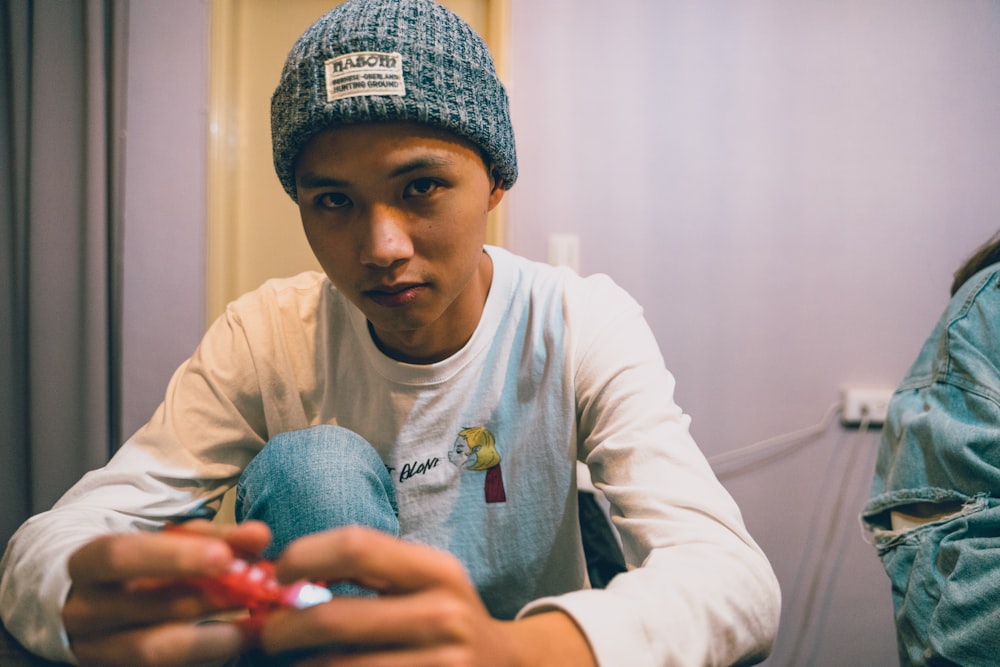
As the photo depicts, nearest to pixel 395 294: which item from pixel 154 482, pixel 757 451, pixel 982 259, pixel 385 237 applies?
pixel 385 237

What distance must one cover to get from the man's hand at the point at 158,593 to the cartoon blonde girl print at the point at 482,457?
480mm

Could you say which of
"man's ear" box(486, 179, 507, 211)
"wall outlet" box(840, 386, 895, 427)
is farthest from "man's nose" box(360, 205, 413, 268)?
"wall outlet" box(840, 386, 895, 427)

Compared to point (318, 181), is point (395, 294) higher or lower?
lower

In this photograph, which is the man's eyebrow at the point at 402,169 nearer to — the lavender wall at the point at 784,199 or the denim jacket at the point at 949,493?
the denim jacket at the point at 949,493

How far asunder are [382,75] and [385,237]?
0.20 metres

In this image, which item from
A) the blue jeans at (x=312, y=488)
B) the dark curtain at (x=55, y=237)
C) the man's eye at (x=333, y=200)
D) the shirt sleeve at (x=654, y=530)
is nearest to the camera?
the shirt sleeve at (x=654, y=530)

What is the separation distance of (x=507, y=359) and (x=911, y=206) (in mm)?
1442

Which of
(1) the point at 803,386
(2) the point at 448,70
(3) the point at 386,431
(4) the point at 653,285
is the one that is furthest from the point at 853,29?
(3) the point at 386,431

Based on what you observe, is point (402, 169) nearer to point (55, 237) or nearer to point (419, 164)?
point (419, 164)

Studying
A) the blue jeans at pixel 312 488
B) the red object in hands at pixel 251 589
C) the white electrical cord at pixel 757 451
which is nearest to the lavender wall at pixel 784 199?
the white electrical cord at pixel 757 451

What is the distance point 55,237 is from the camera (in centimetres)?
155

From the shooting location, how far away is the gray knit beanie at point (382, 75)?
2.35 feet

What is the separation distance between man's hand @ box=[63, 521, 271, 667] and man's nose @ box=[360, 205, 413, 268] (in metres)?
0.39

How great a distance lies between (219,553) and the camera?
356 mm
